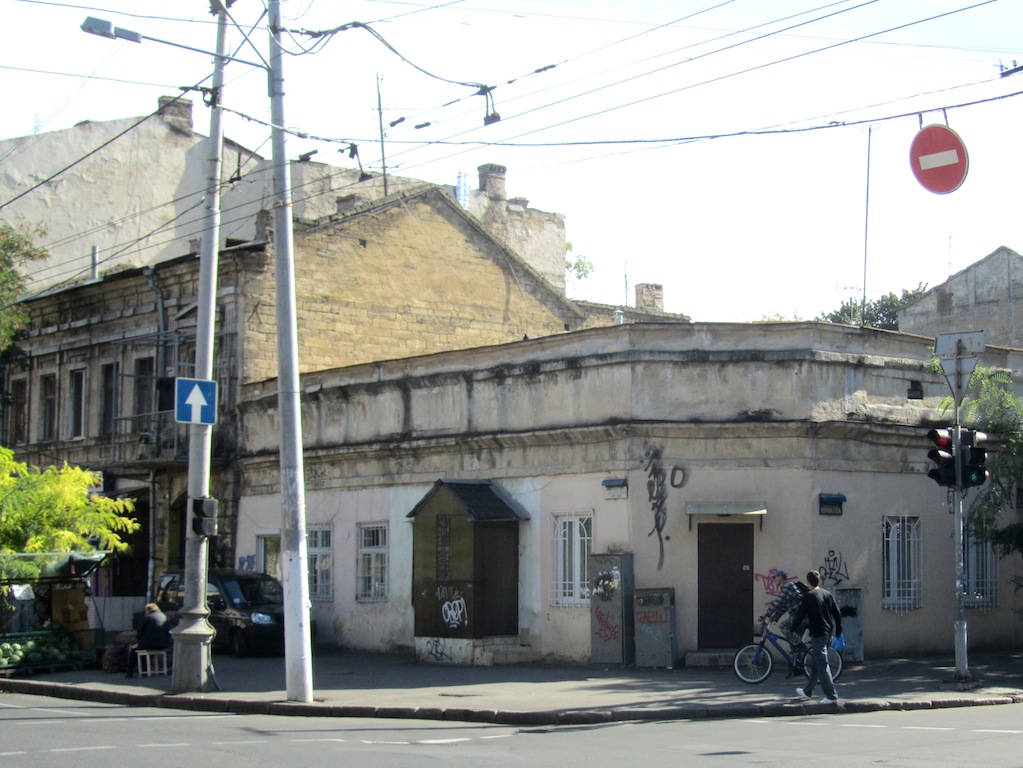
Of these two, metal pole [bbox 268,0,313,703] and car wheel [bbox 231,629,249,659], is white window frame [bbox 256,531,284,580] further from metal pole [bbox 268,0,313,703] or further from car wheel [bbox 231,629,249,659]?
metal pole [bbox 268,0,313,703]

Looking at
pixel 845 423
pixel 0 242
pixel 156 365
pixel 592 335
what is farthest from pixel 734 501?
pixel 0 242

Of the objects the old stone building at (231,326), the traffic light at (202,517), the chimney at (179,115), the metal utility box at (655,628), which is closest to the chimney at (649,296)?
the old stone building at (231,326)

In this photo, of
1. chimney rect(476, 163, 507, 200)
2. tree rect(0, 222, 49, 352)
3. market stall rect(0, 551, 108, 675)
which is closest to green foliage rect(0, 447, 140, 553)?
market stall rect(0, 551, 108, 675)

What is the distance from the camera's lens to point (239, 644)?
24094mm

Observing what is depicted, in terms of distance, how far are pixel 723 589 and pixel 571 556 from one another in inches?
102

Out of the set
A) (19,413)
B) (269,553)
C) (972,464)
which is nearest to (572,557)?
(972,464)

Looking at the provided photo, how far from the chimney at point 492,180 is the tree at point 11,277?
46.3 feet

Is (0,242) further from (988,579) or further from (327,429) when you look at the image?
(988,579)

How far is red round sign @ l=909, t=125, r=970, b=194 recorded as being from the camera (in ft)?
48.9

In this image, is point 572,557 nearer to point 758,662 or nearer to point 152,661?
point 758,662

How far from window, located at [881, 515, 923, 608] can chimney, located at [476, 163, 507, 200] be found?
881 inches

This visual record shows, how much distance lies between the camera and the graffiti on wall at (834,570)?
20750 millimetres

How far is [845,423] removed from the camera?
→ 20781 millimetres

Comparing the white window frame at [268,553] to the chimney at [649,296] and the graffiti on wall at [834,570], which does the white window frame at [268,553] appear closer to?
the graffiti on wall at [834,570]
